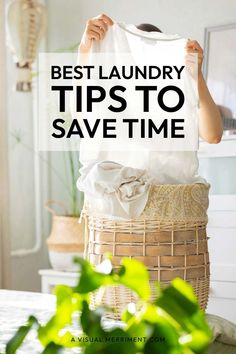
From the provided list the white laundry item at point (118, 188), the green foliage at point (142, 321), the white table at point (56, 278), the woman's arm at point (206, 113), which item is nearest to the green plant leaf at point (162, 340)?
the green foliage at point (142, 321)

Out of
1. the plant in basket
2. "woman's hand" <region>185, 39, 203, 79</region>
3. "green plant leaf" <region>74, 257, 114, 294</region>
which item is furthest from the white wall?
"green plant leaf" <region>74, 257, 114, 294</region>

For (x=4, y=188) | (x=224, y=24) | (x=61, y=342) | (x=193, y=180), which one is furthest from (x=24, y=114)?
(x=61, y=342)

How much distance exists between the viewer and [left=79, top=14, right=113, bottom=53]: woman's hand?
152 centimetres

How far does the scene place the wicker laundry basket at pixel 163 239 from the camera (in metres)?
1.32

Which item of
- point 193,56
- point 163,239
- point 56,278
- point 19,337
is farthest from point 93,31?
point 56,278

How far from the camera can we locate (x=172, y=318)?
0.33 metres

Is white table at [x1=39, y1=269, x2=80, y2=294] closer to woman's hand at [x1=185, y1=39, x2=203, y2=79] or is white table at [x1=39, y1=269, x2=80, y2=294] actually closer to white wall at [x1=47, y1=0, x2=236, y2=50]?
white wall at [x1=47, y1=0, x2=236, y2=50]

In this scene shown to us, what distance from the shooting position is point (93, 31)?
5.03ft

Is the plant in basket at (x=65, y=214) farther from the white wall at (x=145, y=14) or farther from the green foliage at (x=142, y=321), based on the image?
the green foliage at (x=142, y=321)

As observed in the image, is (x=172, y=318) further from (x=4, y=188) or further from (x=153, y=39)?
(x=4, y=188)

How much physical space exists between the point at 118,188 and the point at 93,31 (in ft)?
1.47

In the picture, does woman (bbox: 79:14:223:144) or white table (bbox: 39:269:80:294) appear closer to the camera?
woman (bbox: 79:14:223:144)

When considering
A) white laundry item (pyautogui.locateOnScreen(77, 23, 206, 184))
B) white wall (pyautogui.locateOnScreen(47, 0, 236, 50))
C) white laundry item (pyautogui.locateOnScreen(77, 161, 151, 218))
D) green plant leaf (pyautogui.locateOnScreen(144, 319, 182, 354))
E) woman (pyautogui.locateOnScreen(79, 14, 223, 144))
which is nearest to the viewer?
green plant leaf (pyautogui.locateOnScreen(144, 319, 182, 354))

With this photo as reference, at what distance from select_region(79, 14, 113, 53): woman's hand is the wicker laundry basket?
441 mm
